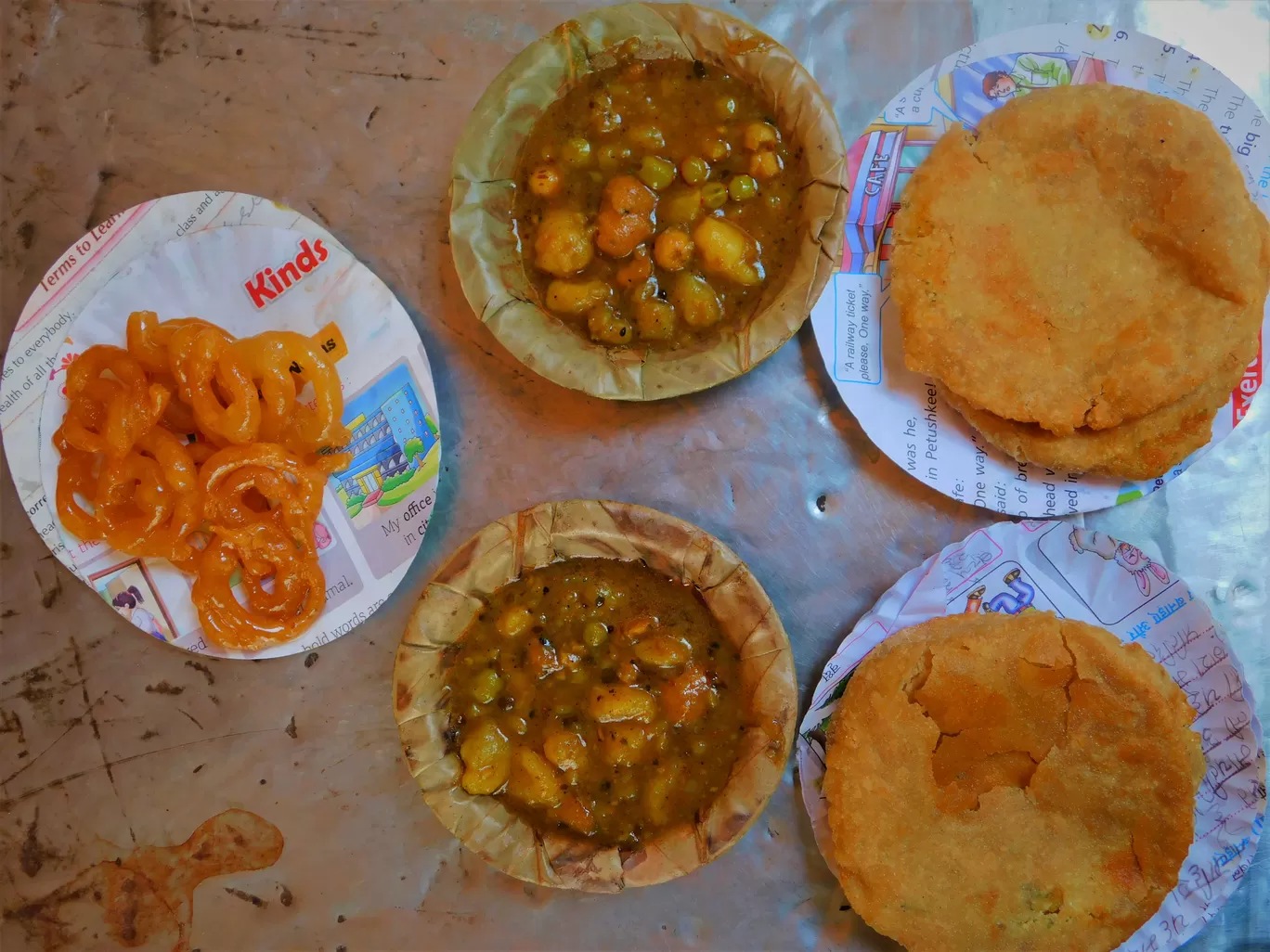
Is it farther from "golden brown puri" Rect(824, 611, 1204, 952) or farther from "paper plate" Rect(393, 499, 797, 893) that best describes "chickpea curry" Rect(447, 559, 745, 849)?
"golden brown puri" Rect(824, 611, 1204, 952)

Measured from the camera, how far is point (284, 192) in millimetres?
2629

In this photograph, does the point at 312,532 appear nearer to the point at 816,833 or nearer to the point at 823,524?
the point at 823,524

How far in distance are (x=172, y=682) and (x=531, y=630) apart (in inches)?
49.6

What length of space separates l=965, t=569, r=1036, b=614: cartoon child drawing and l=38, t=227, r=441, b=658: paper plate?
1.59 metres

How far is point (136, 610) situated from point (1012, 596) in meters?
2.52

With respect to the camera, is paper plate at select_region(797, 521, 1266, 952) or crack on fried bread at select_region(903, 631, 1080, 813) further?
paper plate at select_region(797, 521, 1266, 952)

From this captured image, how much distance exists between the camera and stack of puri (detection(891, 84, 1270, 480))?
7.02 feet

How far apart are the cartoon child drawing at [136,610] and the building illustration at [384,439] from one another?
26.1 inches

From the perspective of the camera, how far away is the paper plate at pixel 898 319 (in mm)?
2303

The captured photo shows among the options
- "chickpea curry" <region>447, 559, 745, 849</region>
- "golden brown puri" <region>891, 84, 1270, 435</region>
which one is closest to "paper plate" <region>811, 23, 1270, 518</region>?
"golden brown puri" <region>891, 84, 1270, 435</region>

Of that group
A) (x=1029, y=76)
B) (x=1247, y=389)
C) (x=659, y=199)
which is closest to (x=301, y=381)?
(x=659, y=199)

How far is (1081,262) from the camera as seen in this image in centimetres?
220

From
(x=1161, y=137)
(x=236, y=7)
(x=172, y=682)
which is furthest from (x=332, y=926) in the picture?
(x=1161, y=137)

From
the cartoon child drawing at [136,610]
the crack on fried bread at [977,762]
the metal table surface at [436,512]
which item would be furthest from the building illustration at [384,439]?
the crack on fried bread at [977,762]
